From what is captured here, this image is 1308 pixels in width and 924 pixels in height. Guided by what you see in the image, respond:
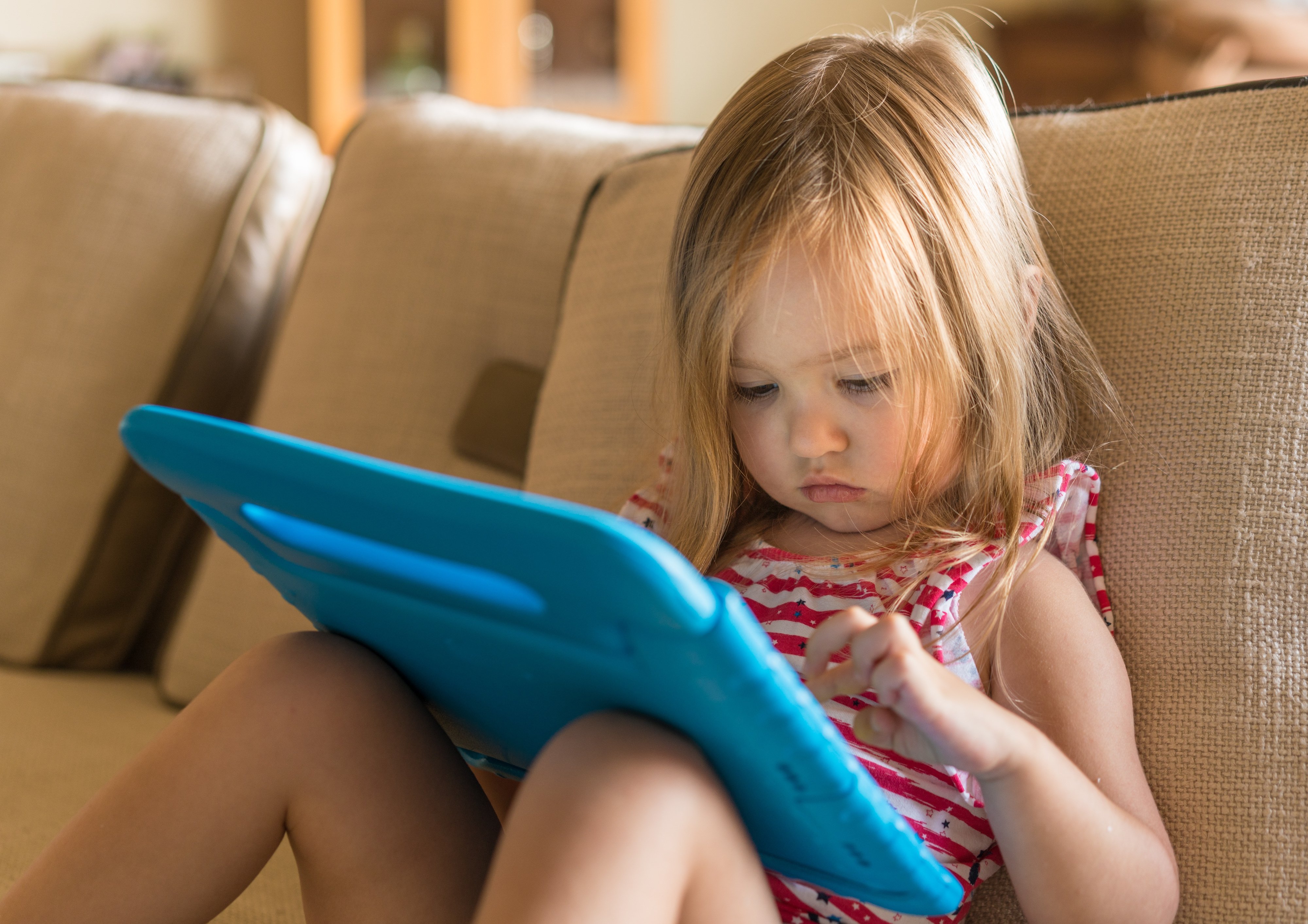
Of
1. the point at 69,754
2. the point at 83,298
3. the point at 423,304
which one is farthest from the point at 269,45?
the point at 69,754

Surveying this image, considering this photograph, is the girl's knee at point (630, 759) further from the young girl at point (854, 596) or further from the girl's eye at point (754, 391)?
the girl's eye at point (754, 391)

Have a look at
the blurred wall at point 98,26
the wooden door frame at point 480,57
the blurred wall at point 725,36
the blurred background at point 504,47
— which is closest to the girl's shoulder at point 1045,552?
the blurred background at point 504,47

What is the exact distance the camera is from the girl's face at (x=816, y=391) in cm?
68

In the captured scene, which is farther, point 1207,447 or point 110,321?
point 110,321

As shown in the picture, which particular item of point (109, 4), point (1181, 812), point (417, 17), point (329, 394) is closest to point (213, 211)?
point (329, 394)

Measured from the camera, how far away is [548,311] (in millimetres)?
1064

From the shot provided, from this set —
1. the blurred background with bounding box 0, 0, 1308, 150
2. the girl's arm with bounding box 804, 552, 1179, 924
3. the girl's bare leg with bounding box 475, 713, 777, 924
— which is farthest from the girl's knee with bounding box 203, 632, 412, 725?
the blurred background with bounding box 0, 0, 1308, 150

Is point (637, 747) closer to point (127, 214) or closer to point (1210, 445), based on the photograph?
point (1210, 445)

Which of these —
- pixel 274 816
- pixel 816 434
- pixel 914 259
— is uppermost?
pixel 914 259

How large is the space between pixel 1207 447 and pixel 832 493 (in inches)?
8.8

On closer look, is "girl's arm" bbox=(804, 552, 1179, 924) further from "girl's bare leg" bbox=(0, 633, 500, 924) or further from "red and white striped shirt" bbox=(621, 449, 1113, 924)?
"girl's bare leg" bbox=(0, 633, 500, 924)

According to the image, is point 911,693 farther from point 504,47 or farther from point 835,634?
point 504,47

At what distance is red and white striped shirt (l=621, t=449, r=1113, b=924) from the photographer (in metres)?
0.66

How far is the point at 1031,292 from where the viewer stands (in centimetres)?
74
